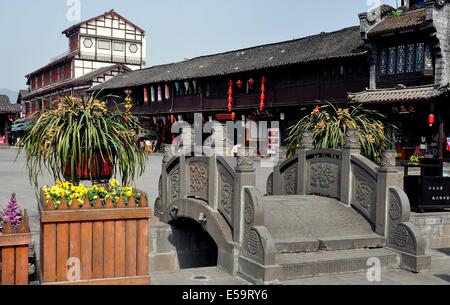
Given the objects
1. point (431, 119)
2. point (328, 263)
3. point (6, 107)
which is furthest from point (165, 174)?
point (6, 107)

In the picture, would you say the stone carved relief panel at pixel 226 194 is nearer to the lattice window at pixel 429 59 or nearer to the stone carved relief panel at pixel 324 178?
the stone carved relief panel at pixel 324 178

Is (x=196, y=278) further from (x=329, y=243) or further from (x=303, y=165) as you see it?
(x=303, y=165)

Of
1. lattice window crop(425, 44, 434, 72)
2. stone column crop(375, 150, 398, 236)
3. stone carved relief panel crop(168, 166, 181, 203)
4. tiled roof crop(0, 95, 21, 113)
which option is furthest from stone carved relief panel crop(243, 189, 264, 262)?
tiled roof crop(0, 95, 21, 113)

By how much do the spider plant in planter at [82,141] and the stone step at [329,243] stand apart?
2.50m

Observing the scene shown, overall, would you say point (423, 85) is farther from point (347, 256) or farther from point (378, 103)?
point (347, 256)

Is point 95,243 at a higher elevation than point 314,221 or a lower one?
higher

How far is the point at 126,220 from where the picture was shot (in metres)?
5.16

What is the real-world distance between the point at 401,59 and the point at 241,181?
17797mm

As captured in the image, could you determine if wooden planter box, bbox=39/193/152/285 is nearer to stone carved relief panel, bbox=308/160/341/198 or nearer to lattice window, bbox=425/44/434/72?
stone carved relief panel, bbox=308/160/341/198

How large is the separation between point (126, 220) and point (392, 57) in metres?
19.9

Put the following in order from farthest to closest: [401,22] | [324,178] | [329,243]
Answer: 1. [401,22]
2. [324,178]
3. [329,243]

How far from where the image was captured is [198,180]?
820 centimetres

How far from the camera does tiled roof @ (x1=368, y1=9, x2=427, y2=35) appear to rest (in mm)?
21172

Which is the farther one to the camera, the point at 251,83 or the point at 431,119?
the point at 251,83
